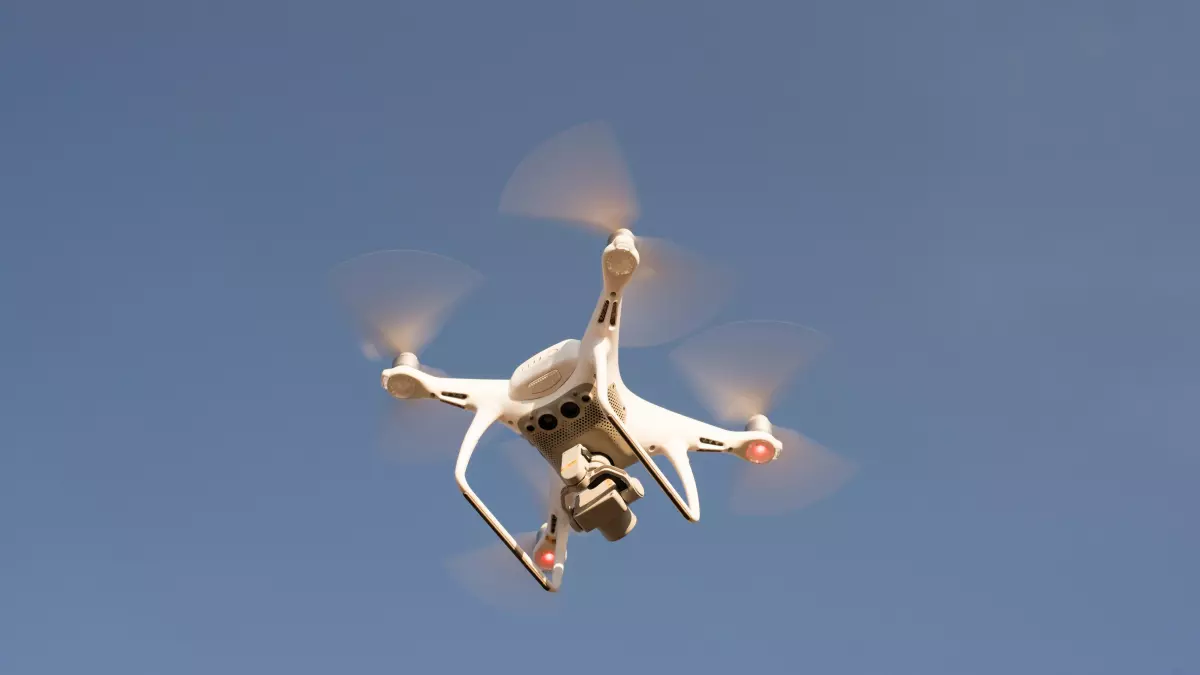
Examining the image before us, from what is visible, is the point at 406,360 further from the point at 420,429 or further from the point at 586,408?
the point at 586,408

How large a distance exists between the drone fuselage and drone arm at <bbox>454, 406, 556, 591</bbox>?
1cm

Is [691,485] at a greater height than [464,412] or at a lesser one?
lesser

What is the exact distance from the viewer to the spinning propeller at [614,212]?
16.7 metres

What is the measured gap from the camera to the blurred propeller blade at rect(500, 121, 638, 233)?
16.6m

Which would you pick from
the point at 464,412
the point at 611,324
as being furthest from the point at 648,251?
the point at 464,412

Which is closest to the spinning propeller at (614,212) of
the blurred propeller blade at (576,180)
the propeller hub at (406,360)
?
the blurred propeller blade at (576,180)

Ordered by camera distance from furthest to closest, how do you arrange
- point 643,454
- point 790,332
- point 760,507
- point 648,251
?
point 760,507 → point 790,332 → point 648,251 → point 643,454

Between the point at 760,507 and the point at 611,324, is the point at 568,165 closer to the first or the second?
the point at 611,324

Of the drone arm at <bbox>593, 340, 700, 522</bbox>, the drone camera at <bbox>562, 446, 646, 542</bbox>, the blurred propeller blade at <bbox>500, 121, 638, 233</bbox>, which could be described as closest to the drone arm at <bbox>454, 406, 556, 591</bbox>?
the drone camera at <bbox>562, 446, 646, 542</bbox>

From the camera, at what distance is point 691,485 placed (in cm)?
1789

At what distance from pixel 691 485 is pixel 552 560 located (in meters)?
2.77

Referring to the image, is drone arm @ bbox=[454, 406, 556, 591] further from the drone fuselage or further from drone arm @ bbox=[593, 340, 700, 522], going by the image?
drone arm @ bbox=[593, 340, 700, 522]

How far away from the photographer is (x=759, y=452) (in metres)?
19.3

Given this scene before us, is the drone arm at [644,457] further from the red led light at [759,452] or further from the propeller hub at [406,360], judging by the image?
the propeller hub at [406,360]
